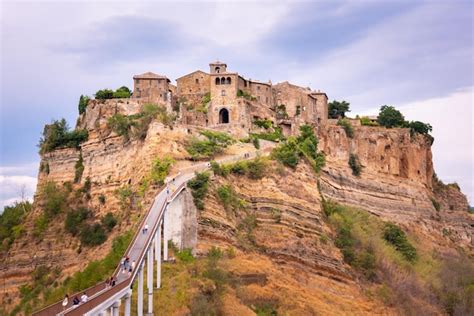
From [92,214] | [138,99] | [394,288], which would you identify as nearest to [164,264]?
[92,214]

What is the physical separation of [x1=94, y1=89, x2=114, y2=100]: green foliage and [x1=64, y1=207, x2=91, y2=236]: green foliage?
11.1 meters

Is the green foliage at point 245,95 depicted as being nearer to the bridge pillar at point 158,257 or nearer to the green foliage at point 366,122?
the green foliage at point 366,122

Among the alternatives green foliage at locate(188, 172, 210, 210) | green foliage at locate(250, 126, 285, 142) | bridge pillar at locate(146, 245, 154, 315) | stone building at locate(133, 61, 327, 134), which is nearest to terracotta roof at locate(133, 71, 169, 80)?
stone building at locate(133, 61, 327, 134)

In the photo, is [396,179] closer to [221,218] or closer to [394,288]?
[394,288]

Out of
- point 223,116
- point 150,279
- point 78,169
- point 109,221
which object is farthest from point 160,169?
point 223,116

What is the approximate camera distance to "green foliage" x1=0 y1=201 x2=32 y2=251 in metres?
60.7

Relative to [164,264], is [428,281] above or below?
below

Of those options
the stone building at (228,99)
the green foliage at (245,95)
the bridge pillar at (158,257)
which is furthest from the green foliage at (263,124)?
the bridge pillar at (158,257)

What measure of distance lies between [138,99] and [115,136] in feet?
20.3

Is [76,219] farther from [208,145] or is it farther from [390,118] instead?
[390,118]

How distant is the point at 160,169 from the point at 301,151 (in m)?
13.3

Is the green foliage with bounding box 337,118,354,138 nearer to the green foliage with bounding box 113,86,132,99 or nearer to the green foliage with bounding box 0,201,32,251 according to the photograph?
the green foliage with bounding box 113,86,132,99

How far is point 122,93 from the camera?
6406 centimetres

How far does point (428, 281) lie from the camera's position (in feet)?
194
